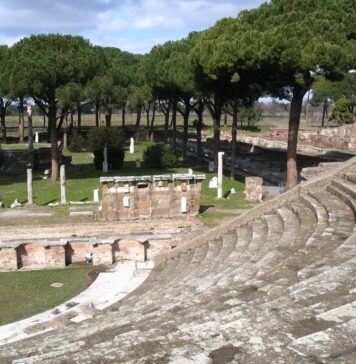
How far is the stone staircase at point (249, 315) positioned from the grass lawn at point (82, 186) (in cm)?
1054

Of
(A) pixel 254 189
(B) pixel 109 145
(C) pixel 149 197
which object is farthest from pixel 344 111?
(C) pixel 149 197

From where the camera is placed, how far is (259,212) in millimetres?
13664

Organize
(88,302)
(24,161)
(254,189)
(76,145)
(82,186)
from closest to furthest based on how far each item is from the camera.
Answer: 1. (88,302)
2. (254,189)
3. (82,186)
4. (24,161)
5. (76,145)

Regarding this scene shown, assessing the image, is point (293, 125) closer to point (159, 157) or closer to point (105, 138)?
point (159, 157)

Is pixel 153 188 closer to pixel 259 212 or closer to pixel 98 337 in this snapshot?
pixel 259 212

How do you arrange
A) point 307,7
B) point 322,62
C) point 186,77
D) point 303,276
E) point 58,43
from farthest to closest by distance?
1. point 186,77
2. point 58,43
3. point 307,7
4. point 322,62
5. point 303,276

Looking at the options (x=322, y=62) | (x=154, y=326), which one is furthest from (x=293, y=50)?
(x=154, y=326)

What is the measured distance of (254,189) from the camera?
2116 centimetres

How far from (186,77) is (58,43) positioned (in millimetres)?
7364

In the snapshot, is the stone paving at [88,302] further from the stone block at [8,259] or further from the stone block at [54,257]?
the stone block at [8,259]

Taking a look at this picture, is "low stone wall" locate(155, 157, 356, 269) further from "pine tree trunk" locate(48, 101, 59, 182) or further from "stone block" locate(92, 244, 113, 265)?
"pine tree trunk" locate(48, 101, 59, 182)

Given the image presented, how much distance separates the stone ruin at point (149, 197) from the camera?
1788 centimetres

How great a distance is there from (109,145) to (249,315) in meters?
28.8

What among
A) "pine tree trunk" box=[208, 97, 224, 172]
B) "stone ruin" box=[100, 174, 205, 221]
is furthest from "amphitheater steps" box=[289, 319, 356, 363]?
"pine tree trunk" box=[208, 97, 224, 172]
